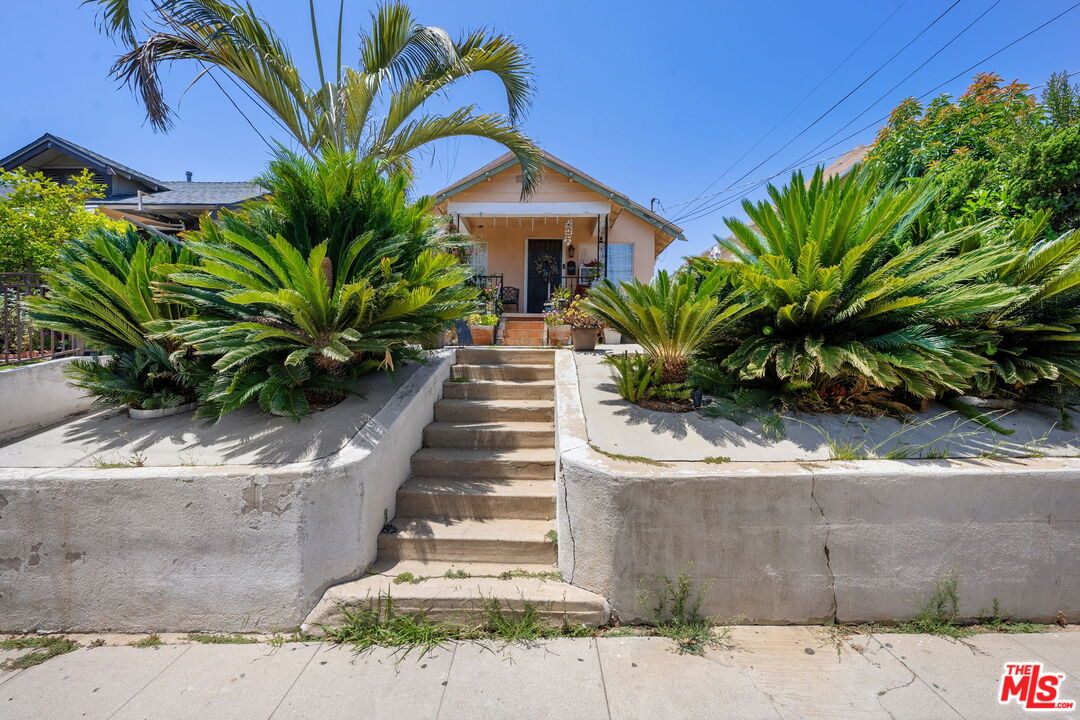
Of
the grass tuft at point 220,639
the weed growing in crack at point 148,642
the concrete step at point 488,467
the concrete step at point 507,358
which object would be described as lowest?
the weed growing in crack at point 148,642

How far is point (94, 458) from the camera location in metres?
3.25

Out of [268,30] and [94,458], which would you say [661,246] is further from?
[94,458]

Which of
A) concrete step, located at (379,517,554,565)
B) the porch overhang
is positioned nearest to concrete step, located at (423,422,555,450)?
concrete step, located at (379,517,554,565)

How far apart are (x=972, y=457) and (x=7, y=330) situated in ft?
29.6

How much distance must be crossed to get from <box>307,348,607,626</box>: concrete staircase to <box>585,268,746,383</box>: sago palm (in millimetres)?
1253

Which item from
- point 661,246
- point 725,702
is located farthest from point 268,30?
point 661,246

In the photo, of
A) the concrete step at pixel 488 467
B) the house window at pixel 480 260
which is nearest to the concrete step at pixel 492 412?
the concrete step at pixel 488 467

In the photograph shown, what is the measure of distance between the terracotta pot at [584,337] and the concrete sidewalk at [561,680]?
4.12 m

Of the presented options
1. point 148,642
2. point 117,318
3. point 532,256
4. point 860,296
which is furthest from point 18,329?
point 532,256

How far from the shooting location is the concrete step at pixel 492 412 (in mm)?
4551

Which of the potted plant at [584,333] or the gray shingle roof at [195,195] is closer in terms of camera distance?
the potted plant at [584,333]

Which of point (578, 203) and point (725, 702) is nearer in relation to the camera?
point (725, 702)

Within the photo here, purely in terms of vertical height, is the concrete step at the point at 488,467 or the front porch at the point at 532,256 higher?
the front porch at the point at 532,256

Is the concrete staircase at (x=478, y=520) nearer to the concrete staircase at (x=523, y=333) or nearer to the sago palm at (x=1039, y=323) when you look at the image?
the sago palm at (x=1039, y=323)
